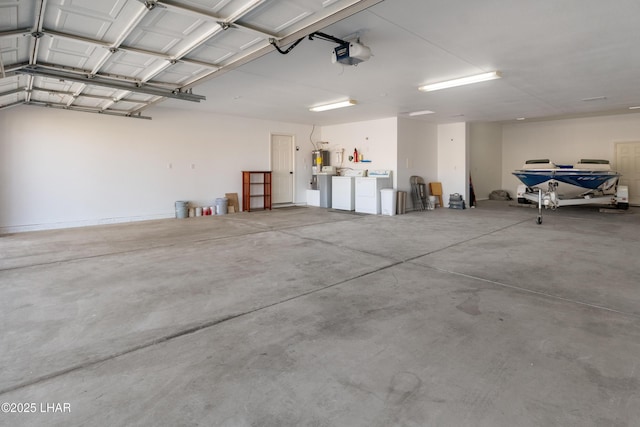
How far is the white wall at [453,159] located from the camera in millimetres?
10219

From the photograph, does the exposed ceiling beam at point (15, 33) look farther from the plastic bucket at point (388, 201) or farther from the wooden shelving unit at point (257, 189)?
the plastic bucket at point (388, 201)

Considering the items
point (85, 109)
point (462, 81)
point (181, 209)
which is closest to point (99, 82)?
point (85, 109)

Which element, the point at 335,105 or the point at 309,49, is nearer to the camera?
the point at 309,49

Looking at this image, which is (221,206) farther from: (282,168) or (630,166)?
(630,166)

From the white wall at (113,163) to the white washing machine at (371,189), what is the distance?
10.0 ft

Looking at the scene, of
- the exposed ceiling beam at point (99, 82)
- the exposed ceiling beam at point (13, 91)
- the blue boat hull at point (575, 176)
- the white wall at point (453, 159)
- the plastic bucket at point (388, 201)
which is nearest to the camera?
the exposed ceiling beam at point (99, 82)

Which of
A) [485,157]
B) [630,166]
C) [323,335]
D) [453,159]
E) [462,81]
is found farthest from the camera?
[485,157]

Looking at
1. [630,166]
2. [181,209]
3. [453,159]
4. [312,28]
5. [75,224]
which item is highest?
[312,28]

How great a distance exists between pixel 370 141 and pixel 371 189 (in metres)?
1.72

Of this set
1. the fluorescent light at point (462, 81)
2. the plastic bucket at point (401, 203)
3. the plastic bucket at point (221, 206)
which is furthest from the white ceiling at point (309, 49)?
the plastic bucket at point (221, 206)

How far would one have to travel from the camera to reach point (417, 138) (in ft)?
33.0

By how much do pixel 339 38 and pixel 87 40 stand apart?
261 cm

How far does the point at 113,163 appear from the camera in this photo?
7.64 metres

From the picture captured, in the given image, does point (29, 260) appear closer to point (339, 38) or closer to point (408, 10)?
point (339, 38)
